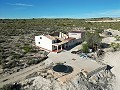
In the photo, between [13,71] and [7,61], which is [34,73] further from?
[7,61]

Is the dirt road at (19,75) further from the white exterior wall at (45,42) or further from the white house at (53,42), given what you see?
the white exterior wall at (45,42)

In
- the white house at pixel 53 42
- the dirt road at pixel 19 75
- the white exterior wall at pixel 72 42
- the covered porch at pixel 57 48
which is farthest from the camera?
the white exterior wall at pixel 72 42

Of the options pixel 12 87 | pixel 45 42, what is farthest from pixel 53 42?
pixel 12 87

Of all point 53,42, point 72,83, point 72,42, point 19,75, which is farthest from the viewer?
point 72,42

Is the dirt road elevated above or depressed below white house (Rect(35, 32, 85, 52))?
below

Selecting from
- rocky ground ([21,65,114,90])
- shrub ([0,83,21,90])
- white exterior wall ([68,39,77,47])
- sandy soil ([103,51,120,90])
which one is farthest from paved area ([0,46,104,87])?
white exterior wall ([68,39,77,47])

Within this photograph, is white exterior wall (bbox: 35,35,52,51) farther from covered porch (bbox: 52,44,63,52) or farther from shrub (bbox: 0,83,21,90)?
shrub (bbox: 0,83,21,90)

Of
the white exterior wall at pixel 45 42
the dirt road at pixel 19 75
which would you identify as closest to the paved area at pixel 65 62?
the dirt road at pixel 19 75

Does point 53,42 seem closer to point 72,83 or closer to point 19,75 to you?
point 19,75
